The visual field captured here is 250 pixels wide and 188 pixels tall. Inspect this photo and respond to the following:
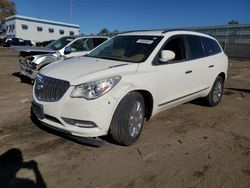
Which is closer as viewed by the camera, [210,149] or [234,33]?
[210,149]

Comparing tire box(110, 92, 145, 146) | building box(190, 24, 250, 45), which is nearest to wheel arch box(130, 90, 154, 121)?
tire box(110, 92, 145, 146)

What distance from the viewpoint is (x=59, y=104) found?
12.4ft

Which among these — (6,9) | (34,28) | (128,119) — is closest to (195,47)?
(128,119)

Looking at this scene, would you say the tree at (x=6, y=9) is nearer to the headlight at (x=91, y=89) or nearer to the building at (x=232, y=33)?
the building at (x=232, y=33)

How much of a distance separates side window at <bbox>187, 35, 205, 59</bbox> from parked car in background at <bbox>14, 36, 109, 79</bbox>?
429 cm

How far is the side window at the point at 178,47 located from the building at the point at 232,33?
2711 cm

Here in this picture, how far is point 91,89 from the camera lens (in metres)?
3.71

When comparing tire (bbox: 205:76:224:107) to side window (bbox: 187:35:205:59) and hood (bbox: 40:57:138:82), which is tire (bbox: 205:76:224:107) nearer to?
side window (bbox: 187:35:205:59)

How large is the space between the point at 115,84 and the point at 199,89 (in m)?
2.71

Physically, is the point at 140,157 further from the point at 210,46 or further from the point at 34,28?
the point at 34,28

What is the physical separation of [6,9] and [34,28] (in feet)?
66.0

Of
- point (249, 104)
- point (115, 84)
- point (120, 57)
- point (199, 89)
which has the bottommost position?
point (249, 104)

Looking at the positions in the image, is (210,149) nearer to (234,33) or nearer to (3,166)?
(3,166)

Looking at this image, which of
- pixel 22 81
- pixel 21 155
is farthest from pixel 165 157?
pixel 22 81
